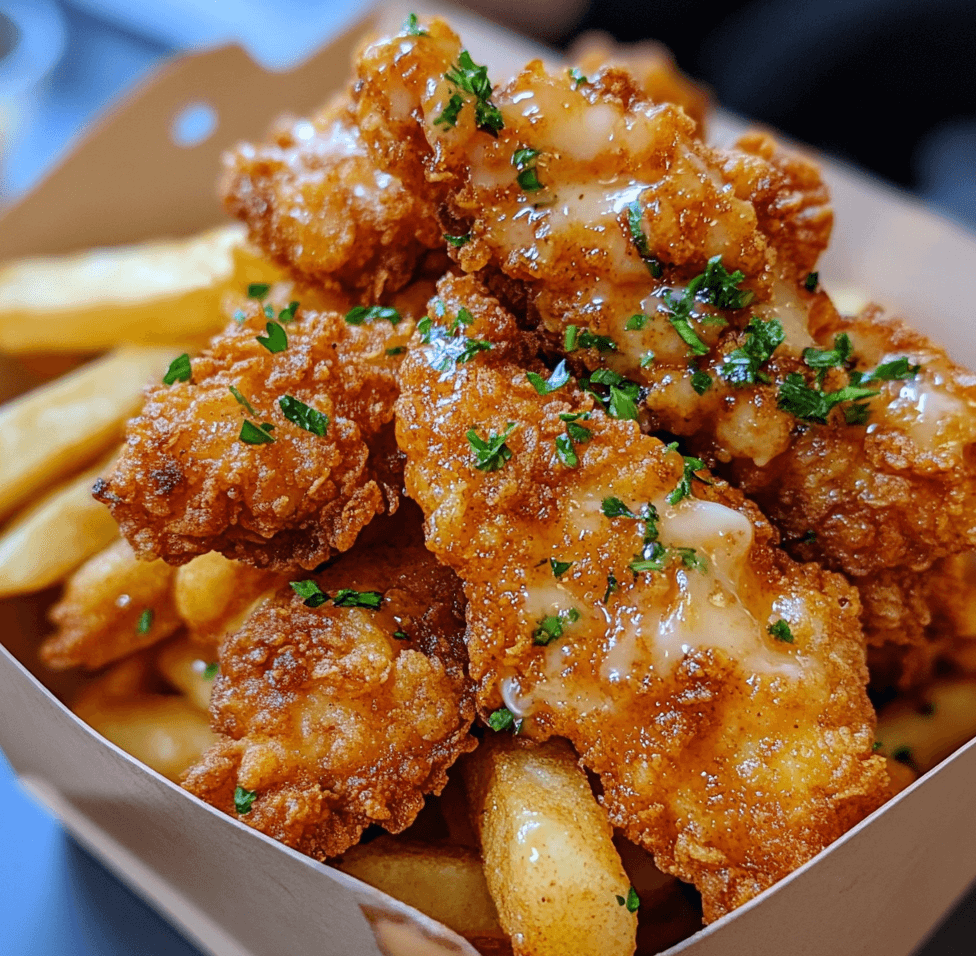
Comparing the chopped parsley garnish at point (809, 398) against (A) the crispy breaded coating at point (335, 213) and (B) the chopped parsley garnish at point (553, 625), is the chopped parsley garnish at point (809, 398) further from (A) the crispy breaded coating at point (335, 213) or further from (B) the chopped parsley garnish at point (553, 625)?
(A) the crispy breaded coating at point (335, 213)

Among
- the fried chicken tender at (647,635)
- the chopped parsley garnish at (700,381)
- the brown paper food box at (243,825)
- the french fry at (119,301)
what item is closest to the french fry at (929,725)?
the brown paper food box at (243,825)

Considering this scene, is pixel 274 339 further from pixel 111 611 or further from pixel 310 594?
pixel 111 611

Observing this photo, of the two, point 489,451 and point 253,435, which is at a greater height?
point 489,451

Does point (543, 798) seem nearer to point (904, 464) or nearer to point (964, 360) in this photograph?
point (904, 464)

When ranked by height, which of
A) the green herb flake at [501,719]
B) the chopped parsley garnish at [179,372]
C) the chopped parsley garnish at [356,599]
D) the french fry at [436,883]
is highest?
the chopped parsley garnish at [179,372]

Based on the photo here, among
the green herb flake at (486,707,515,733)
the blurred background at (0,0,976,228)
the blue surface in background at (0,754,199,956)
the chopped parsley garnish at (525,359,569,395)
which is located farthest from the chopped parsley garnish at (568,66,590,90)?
the blurred background at (0,0,976,228)

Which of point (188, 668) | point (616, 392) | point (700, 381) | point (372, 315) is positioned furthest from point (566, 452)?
point (188, 668)
